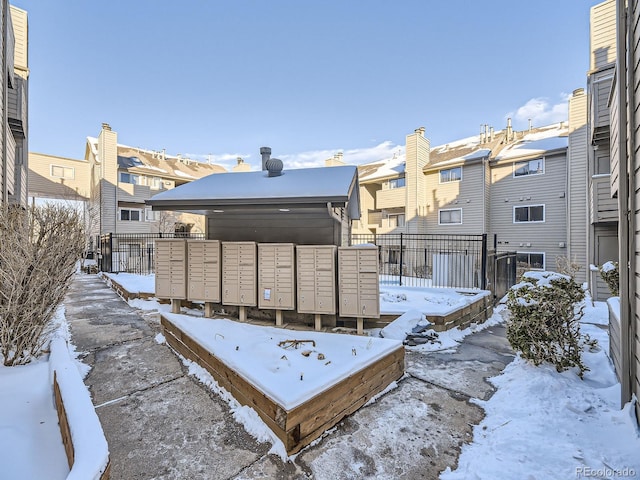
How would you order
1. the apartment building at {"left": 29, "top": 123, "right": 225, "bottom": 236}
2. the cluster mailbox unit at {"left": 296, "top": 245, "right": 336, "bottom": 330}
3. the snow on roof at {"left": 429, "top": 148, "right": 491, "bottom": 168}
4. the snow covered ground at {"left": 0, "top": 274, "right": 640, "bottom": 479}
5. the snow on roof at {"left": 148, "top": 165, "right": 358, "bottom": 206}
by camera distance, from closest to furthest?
the snow covered ground at {"left": 0, "top": 274, "right": 640, "bottom": 479}, the snow on roof at {"left": 148, "top": 165, "right": 358, "bottom": 206}, the cluster mailbox unit at {"left": 296, "top": 245, "right": 336, "bottom": 330}, the snow on roof at {"left": 429, "top": 148, "right": 491, "bottom": 168}, the apartment building at {"left": 29, "top": 123, "right": 225, "bottom": 236}

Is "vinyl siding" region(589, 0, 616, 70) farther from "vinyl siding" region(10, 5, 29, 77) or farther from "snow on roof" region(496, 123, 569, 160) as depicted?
"vinyl siding" region(10, 5, 29, 77)

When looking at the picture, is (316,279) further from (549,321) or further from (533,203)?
(533,203)

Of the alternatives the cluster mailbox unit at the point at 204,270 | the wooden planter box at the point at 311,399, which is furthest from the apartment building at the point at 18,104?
the wooden planter box at the point at 311,399

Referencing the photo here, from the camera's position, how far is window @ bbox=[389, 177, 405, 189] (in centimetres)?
1748

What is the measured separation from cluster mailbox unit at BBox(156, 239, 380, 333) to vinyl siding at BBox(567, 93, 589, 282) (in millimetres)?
11275

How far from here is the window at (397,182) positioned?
17.5m

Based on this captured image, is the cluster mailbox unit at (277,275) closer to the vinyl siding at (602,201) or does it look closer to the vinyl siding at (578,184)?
the vinyl siding at (602,201)

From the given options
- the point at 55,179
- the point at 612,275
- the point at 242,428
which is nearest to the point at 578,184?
the point at 612,275

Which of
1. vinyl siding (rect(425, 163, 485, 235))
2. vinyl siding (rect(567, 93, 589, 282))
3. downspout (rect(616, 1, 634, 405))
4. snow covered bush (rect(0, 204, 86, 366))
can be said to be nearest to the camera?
downspout (rect(616, 1, 634, 405))

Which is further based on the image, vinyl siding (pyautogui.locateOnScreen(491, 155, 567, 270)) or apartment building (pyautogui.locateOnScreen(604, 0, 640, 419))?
vinyl siding (pyautogui.locateOnScreen(491, 155, 567, 270))

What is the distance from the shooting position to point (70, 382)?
2412 mm

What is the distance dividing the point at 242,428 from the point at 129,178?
2015cm

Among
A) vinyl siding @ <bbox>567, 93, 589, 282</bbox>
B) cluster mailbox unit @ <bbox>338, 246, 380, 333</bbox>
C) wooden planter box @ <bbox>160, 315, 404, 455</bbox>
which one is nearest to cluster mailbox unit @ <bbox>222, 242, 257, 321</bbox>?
cluster mailbox unit @ <bbox>338, 246, 380, 333</bbox>

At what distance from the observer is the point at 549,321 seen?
137 inches
